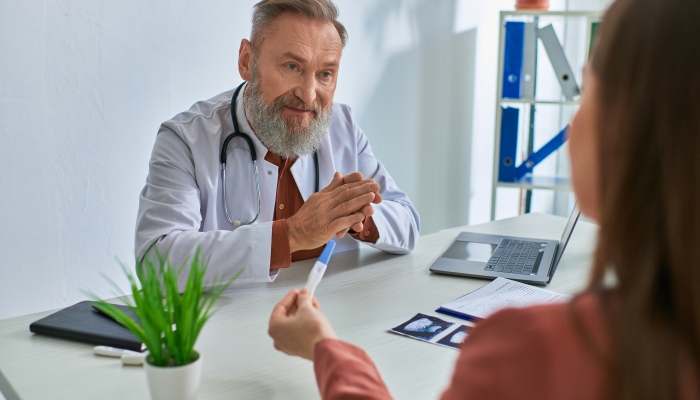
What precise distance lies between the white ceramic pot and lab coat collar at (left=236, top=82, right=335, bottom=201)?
3.37 ft

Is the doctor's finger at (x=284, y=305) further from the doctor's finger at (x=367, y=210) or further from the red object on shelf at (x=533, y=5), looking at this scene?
the red object on shelf at (x=533, y=5)

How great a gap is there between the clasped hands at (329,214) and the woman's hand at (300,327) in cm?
54

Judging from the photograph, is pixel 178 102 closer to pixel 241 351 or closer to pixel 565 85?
pixel 241 351

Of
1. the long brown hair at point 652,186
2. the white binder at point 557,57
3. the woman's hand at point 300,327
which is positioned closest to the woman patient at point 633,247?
the long brown hair at point 652,186

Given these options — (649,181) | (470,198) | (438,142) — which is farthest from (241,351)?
(470,198)

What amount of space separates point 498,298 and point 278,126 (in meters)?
0.82

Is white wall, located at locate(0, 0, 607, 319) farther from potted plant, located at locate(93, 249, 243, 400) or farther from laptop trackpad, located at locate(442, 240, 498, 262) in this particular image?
potted plant, located at locate(93, 249, 243, 400)

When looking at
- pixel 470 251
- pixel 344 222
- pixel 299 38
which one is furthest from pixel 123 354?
pixel 299 38

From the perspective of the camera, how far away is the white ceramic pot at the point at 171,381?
0.83 meters

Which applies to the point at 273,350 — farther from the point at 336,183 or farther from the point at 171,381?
the point at 336,183

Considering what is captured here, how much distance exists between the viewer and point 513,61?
3.15 m

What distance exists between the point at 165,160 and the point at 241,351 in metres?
0.76

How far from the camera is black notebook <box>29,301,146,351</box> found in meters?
1.08

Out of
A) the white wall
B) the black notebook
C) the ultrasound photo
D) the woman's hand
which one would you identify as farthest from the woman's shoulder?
the white wall
